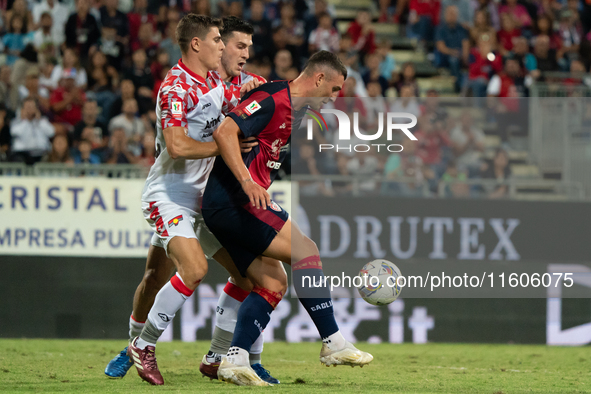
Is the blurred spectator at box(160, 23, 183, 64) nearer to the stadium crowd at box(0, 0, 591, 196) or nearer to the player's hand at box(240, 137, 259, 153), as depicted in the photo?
the stadium crowd at box(0, 0, 591, 196)

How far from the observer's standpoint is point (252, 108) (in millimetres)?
5129

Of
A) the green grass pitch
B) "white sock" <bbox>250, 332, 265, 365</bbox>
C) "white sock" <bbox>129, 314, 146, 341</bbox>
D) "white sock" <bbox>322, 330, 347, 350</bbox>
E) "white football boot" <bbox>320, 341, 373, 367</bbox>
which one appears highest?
"white sock" <bbox>322, 330, 347, 350</bbox>

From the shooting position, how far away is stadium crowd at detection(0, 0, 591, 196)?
32.8ft

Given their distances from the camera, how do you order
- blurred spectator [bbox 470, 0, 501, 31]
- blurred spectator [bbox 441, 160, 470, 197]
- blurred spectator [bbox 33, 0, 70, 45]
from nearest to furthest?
blurred spectator [bbox 441, 160, 470, 197] → blurred spectator [bbox 33, 0, 70, 45] → blurred spectator [bbox 470, 0, 501, 31]

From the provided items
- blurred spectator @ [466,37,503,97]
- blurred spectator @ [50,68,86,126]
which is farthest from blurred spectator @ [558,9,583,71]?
blurred spectator @ [50,68,86,126]

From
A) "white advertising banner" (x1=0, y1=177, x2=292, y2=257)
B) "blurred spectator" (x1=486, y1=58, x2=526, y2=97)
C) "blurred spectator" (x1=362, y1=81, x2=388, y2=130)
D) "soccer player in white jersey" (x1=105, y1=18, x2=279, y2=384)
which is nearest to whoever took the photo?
"soccer player in white jersey" (x1=105, y1=18, x2=279, y2=384)

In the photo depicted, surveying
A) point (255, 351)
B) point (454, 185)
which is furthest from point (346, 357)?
point (454, 185)

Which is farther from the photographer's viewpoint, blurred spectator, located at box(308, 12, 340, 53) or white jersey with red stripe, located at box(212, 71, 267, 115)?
blurred spectator, located at box(308, 12, 340, 53)

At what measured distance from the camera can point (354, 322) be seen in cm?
957

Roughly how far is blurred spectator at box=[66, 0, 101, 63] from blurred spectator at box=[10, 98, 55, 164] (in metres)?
2.18

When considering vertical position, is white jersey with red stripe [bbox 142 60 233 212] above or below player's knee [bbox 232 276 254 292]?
above

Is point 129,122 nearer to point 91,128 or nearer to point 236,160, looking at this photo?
point 91,128

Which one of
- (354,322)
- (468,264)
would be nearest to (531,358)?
(468,264)

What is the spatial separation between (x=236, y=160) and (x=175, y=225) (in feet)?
2.39
